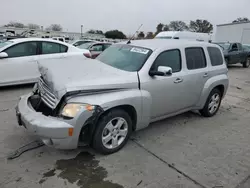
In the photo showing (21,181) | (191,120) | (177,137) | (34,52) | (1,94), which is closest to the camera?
(21,181)

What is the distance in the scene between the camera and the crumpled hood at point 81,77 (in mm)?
2748

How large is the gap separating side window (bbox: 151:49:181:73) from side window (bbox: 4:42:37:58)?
442cm

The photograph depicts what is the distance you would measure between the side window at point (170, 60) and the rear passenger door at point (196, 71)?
237 mm

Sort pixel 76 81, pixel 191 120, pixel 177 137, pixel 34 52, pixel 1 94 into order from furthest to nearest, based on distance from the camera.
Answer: pixel 34 52, pixel 1 94, pixel 191 120, pixel 177 137, pixel 76 81

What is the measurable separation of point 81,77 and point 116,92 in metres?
0.52

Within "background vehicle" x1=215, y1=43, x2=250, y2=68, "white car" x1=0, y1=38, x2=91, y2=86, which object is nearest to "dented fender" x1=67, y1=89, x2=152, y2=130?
"white car" x1=0, y1=38, x2=91, y2=86

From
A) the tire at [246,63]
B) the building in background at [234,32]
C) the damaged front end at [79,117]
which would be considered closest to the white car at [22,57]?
the damaged front end at [79,117]

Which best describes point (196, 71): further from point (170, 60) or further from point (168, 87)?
point (168, 87)

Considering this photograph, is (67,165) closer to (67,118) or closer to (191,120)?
(67,118)

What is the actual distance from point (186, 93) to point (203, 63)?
2.75ft

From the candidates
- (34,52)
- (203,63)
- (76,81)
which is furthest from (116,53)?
(34,52)

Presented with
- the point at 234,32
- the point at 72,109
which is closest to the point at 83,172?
the point at 72,109

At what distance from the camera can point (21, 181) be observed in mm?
2539

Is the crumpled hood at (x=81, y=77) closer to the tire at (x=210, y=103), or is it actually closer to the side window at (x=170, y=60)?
the side window at (x=170, y=60)
